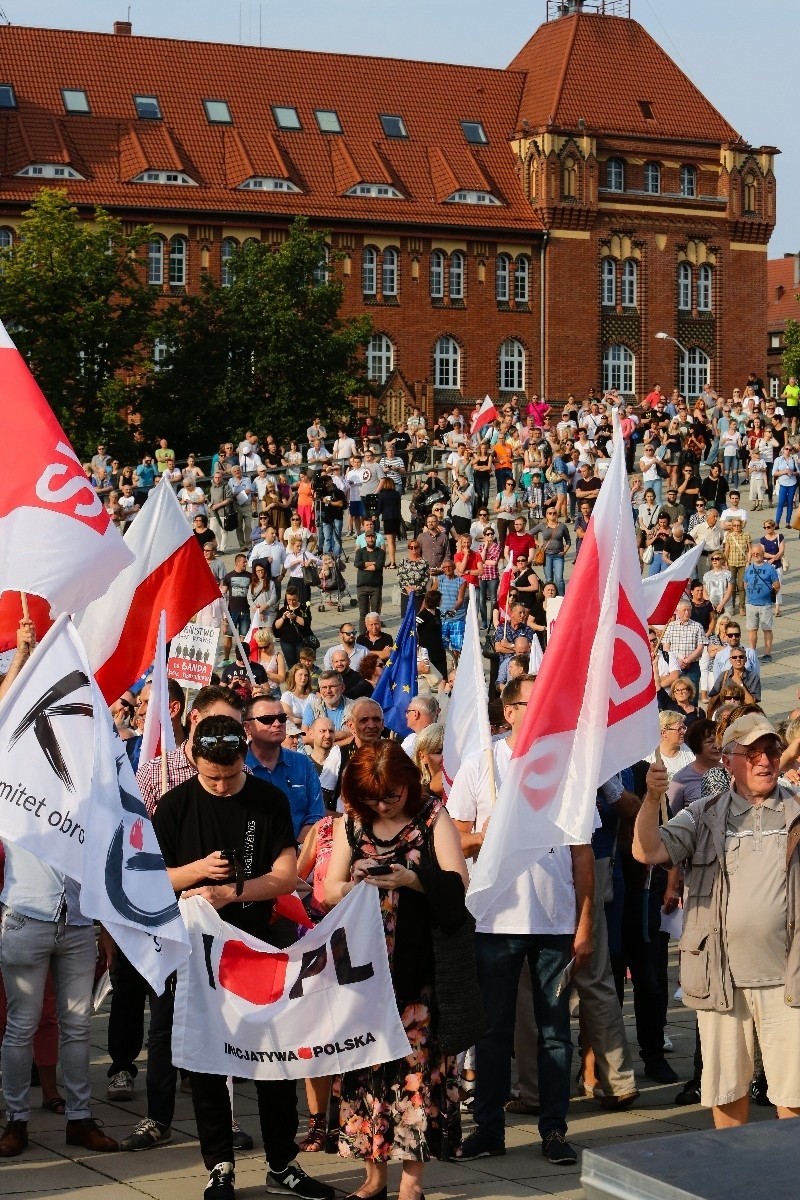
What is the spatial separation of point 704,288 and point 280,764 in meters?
70.5

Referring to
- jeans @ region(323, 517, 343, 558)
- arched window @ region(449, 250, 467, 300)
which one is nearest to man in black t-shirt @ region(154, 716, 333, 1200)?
jeans @ region(323, 517, 343, 558)

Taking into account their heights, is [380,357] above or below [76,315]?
above

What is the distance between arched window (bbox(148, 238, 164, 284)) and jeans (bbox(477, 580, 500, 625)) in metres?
44.3

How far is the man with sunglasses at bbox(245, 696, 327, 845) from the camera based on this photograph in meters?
9.06

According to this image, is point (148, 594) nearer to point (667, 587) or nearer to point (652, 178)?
point (667, 587)

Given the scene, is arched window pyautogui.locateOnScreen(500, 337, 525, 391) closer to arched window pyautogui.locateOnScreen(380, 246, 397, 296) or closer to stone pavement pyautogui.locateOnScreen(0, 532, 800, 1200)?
arched window pyautogui.locateOnScreen(380, 246, 397, 296)

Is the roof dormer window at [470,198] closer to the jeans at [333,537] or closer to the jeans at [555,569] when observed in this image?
the jeans at [333,537]

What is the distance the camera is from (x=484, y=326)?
241ft

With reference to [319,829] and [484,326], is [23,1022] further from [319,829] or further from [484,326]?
[484,326]

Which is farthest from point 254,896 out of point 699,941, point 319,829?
point 699,941

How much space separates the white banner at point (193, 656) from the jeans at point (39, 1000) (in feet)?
16.5

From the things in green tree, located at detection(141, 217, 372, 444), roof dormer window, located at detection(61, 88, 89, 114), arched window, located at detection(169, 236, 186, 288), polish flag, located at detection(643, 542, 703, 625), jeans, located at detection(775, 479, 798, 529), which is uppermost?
roof dormer window, located at detection(61, 88, 89, 114)

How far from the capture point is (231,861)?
7.43 m

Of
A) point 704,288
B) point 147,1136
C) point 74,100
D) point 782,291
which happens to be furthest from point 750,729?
point 782,291
